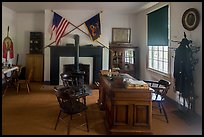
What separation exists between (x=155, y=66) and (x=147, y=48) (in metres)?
0.80

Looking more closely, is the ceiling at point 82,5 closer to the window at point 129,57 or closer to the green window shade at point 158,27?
the green window shade at point 158,27

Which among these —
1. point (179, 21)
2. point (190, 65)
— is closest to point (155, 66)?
point (179, 21)

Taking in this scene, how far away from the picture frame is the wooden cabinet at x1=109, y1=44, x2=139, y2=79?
0.26 m

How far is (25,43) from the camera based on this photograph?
8.20 metres

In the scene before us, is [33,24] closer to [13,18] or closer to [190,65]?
[13,18]

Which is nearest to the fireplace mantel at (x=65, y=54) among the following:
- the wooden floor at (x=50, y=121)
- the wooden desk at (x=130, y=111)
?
the wooden floor at (x=50, y=121)

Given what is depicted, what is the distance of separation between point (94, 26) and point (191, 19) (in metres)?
3.77

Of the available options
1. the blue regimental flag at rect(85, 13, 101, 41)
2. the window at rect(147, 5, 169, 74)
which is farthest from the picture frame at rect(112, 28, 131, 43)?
the window at rect(147, 5, 169, 74)

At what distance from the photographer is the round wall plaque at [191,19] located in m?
3.95

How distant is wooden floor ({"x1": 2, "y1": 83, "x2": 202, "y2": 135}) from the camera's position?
3.41 meters

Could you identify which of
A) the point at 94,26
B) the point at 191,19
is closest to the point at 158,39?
the point at 191,19

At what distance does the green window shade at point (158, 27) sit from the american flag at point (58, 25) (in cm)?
278

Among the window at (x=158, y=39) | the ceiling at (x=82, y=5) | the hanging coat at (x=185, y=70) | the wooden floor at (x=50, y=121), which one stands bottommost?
the wooden floor at (x=50, y=121)

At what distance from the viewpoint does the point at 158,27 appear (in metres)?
6.01
